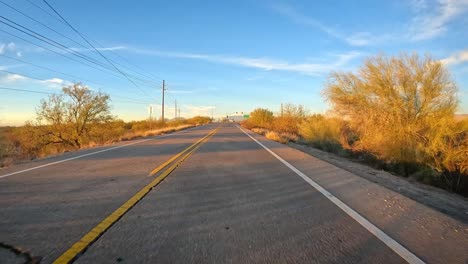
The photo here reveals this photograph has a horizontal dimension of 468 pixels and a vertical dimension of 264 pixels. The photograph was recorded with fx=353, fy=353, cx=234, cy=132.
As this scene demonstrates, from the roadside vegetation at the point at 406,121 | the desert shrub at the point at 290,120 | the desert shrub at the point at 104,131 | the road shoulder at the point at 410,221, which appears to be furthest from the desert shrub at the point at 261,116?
the road shoulder at the point at 410,221

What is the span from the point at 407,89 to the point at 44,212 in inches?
670

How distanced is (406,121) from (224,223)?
14.4m

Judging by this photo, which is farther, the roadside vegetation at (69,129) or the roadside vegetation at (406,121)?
the roadside vegetation at (69,129)

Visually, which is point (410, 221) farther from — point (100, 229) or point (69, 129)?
point (69, 129)

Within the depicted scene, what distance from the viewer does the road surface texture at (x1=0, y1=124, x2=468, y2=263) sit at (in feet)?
12.5

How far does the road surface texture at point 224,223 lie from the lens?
3.82m

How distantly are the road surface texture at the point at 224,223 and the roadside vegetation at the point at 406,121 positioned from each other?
19.0 feet

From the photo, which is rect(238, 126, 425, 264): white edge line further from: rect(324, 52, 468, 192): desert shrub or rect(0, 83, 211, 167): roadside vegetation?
rect(0, 83, 211, 167): roadside vegetation

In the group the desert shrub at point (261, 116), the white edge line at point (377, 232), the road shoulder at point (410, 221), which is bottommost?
the road shoulder at point (410, 221)

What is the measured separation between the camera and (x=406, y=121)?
16562 millimetres

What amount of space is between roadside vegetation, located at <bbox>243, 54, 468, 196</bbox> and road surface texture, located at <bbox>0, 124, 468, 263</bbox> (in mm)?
5791

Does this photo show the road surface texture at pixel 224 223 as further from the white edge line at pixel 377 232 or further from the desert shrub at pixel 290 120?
the desert shrub at pixel 290 120

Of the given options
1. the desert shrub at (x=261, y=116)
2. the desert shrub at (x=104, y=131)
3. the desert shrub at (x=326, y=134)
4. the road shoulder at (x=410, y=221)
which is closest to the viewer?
the road shoulder at (x=410, y=221)

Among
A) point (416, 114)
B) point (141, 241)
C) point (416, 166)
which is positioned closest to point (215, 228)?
point (141, 241)
